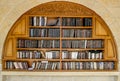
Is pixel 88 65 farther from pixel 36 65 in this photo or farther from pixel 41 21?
pixel 41 21

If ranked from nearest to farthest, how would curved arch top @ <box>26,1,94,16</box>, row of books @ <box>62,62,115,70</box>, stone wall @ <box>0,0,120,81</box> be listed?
stone wall @ <box>0,0,120,81</box> → curved arch top @ <box>26,1,94,16</box> → row of books @ <box>62,62,115,70</box>

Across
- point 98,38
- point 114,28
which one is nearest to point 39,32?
point 98,38

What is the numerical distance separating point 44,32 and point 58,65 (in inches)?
30.2

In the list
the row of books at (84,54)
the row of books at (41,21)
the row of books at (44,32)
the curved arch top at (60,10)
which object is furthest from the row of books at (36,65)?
the curved arch top at (60,10)

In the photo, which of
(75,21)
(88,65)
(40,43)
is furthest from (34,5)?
(88,65)

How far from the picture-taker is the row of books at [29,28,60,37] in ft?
15.6

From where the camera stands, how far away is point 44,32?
477 cm

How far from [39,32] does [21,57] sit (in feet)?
2.17

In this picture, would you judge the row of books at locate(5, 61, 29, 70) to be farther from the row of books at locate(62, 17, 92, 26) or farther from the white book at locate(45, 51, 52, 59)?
the row of books at locate(62, 17, 92, 26)

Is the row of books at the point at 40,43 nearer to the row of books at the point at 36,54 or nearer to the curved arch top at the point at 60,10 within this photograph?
the row of books at the point at 36,54

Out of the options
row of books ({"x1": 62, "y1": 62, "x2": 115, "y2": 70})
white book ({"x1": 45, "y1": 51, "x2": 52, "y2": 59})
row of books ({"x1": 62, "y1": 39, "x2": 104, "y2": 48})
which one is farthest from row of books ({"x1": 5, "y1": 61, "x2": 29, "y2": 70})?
row of books ({"x1": 62, "y1": 39, "x2": 104, "y2": 48})

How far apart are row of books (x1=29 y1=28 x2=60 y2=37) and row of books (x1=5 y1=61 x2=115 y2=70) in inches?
23.0

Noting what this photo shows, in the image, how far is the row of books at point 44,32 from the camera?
4.75m

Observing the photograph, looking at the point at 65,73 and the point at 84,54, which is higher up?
the point at 84,54
